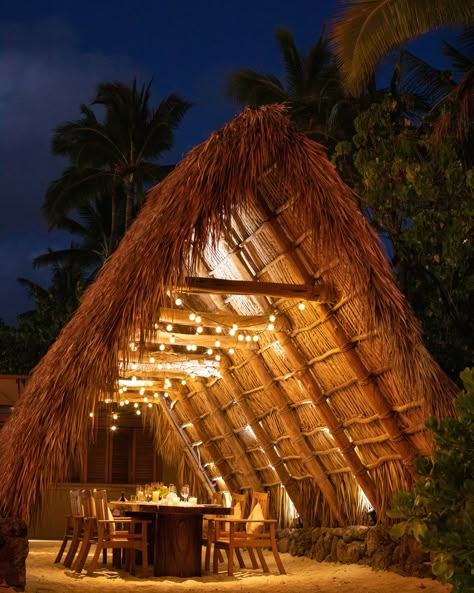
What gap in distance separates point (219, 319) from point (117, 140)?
37.2 feet

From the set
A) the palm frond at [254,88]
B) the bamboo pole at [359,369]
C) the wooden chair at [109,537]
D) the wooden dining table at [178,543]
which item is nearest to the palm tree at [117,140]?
the palm frond at [254,88]

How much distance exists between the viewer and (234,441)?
10.4 m

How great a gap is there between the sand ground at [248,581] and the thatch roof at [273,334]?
2.07 ft

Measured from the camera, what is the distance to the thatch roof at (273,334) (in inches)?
235

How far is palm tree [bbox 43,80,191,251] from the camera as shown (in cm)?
1816

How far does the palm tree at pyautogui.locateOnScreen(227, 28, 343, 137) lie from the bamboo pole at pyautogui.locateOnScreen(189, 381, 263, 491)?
6.81 metres

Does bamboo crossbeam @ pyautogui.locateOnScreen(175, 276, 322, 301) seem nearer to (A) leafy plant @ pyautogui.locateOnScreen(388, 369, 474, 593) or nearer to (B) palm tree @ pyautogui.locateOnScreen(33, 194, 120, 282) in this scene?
(A) leafy plant @ pyautogui.locateOnScreen(388, 369, 474, 593)

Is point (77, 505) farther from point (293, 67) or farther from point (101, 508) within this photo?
point (293, 67)

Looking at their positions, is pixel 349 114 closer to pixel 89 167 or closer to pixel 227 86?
pixel 227 86

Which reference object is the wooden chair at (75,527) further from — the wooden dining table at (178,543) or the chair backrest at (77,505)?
the wooden dining table at (178,543)

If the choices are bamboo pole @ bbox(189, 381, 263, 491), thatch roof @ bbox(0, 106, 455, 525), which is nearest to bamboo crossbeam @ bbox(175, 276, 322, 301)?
thatch roof @ bbox(0, 106, 455, 525)

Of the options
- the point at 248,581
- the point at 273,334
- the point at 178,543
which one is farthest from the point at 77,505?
the point at 273,334

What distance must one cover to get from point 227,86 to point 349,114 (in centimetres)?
384

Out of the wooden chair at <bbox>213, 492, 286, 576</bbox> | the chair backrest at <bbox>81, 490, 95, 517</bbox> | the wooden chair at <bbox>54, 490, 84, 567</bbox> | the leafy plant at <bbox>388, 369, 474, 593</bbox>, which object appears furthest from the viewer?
the wooden chair at <bbox>54, 490, 84, 567</bbox>
